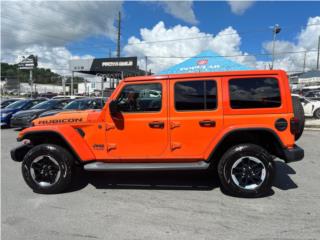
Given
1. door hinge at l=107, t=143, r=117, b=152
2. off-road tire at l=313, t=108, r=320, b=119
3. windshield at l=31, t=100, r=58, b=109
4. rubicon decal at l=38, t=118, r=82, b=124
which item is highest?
windshield at l=31, t=100, r=58, b=109

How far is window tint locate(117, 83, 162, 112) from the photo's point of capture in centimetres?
421

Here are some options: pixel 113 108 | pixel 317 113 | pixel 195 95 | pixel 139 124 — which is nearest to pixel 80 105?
pixel 113 108

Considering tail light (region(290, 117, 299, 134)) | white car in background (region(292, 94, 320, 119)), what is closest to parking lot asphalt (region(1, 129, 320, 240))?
→ tail light (region(290, 117, 299, 134))

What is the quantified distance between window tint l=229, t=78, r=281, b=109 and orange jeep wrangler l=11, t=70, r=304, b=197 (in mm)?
14

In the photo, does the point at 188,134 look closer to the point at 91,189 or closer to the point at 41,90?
the point at 91,189

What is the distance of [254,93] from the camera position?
4.03 meters

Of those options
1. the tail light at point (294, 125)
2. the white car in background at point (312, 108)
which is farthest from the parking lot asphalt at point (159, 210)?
the white car in background at point (312, 108)

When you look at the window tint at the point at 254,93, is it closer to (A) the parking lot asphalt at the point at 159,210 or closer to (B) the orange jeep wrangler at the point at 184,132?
(B) the orange jeep wrangler at the point at 184,132

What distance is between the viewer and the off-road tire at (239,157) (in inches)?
157

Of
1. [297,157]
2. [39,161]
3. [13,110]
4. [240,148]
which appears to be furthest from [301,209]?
[13,110]

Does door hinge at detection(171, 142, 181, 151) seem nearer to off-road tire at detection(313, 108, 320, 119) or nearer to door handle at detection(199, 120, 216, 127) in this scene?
door handle at detection(199, 120, 216, 127)

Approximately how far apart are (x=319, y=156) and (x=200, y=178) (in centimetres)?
356

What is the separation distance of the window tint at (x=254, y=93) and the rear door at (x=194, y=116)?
24 cm

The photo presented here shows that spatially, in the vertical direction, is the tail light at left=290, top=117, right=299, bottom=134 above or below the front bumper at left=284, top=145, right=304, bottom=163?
above
